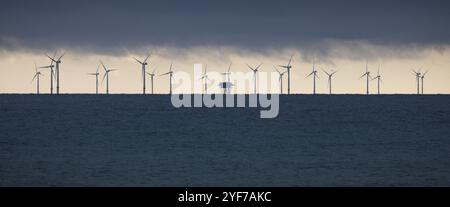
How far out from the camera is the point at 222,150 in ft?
335

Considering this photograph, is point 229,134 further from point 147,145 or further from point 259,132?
point 147,145

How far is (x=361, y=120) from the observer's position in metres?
161

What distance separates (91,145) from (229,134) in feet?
78.9

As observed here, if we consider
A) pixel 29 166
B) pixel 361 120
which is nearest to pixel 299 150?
pixel 29 166

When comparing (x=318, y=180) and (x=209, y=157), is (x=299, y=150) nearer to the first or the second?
(x=209, y=157)

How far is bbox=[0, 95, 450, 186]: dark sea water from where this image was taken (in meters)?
73.5

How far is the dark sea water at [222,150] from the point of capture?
73.5 m

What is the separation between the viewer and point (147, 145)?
355 feet

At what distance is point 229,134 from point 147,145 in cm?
2126
